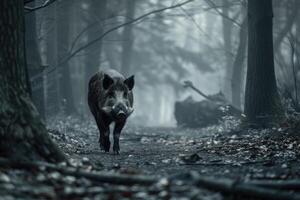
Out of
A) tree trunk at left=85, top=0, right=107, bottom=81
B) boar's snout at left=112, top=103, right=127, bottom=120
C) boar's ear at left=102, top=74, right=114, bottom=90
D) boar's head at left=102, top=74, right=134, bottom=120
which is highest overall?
tree trunk at left=85, top=0, right=107, bottom=81

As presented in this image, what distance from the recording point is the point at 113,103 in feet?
42.4

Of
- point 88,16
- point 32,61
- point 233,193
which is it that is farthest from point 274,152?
point 88,16

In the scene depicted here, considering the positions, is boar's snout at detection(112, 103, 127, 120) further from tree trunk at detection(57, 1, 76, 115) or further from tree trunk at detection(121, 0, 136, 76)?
tree trunk at detection(121, 0, 136, 76)

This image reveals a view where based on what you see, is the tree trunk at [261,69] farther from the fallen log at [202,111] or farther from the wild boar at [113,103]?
the fallen log at [202,111]

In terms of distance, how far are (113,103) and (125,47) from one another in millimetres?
28570

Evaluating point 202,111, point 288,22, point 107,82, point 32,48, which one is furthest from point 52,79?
point 107,82

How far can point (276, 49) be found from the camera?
92.9 ft


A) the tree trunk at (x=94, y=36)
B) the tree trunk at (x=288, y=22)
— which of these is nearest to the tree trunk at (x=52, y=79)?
the tree trunk at (x=94, y=36)

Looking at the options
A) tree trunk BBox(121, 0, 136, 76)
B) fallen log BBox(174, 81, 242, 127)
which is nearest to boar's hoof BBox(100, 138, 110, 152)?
fallen log BBox(174, 81, 242, 127)

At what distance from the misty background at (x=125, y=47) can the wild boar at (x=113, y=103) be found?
2.55 meters

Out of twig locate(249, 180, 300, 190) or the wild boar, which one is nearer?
twig locate(249, 180, 300, 190)

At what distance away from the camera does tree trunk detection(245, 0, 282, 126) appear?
1672cm

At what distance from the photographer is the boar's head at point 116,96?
41.7 feet

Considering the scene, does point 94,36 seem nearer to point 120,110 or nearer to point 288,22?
point 288,22
